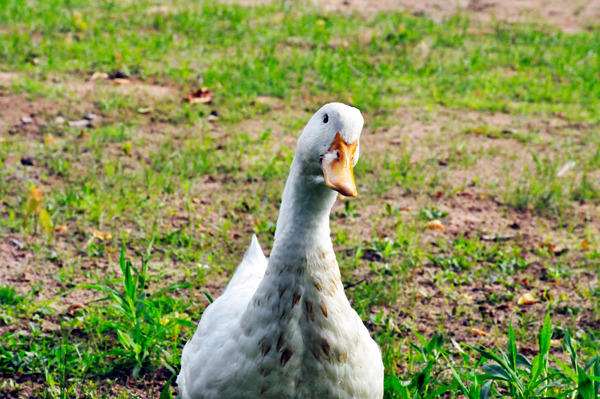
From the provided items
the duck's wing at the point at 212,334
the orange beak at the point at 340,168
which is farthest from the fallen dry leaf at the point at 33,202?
the orange beak at the point at 340,168

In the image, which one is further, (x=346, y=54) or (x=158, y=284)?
(x=346, y=54)

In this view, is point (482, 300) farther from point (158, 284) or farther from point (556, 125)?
point (556, 125)

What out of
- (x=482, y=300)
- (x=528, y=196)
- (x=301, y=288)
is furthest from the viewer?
(x=528, y=196)

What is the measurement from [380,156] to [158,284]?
2.20 metres

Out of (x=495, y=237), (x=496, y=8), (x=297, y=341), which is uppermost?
(x=496, y=8)

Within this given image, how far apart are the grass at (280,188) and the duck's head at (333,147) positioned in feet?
3.46

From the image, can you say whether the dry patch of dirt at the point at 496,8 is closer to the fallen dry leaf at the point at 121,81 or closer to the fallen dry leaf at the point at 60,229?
the fallen dry leaf at the point at 121,81

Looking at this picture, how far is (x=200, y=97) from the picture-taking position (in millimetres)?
5547

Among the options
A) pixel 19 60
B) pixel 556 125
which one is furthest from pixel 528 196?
pixel 19 60

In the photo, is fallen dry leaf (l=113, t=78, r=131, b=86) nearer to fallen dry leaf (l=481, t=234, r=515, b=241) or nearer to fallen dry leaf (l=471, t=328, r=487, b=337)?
fallen dry leaf (l=481, t=234, r=515, b=241)

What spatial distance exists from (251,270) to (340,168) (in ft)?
3.83

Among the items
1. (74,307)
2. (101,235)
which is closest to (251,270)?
(74,307)

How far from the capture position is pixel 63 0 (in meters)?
7.40

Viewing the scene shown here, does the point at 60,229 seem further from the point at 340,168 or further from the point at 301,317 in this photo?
the point at 340,168
